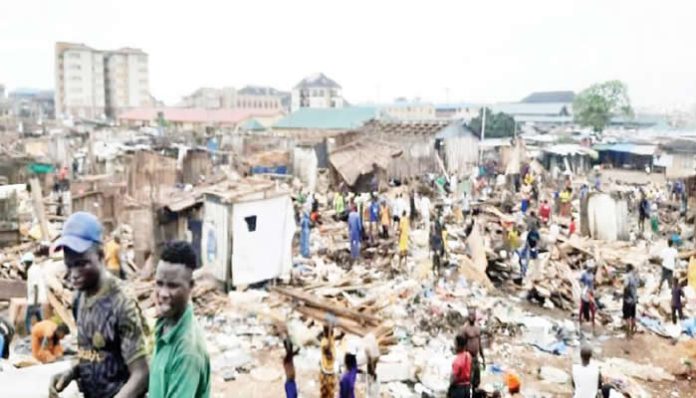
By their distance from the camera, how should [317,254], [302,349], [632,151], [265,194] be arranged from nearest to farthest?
[302,349], [265,194], [317,254], [632,151]

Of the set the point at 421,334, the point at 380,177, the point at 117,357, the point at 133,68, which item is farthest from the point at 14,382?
the point at 133,68

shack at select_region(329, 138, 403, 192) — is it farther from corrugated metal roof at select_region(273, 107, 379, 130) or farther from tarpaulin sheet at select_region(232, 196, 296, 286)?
corrugated metal roof at select_region(273, 107, 379, 130)

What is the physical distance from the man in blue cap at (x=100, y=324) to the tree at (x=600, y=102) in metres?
51.6

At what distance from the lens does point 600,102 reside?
49.7m

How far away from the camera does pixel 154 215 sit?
12.4m

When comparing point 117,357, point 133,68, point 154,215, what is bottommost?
point 154,215

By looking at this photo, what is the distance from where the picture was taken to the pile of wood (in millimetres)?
9477

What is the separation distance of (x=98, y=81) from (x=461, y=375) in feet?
264

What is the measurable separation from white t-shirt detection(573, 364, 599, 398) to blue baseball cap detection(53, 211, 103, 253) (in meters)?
5.42

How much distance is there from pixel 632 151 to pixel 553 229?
19892 millimetres

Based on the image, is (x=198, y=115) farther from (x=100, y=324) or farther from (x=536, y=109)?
(x=100, y=324)

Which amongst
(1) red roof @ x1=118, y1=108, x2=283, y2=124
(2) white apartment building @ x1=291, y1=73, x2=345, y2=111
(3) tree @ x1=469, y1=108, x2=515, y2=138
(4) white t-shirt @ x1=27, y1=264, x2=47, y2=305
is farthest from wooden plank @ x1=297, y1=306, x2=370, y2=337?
(2) white apartment building @ x1=291, y1=73, x2=345, y2=111

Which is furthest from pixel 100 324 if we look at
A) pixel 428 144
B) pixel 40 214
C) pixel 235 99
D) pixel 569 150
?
pixel 235 99

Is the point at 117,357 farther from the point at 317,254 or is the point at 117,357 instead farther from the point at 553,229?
the point at 553,229
